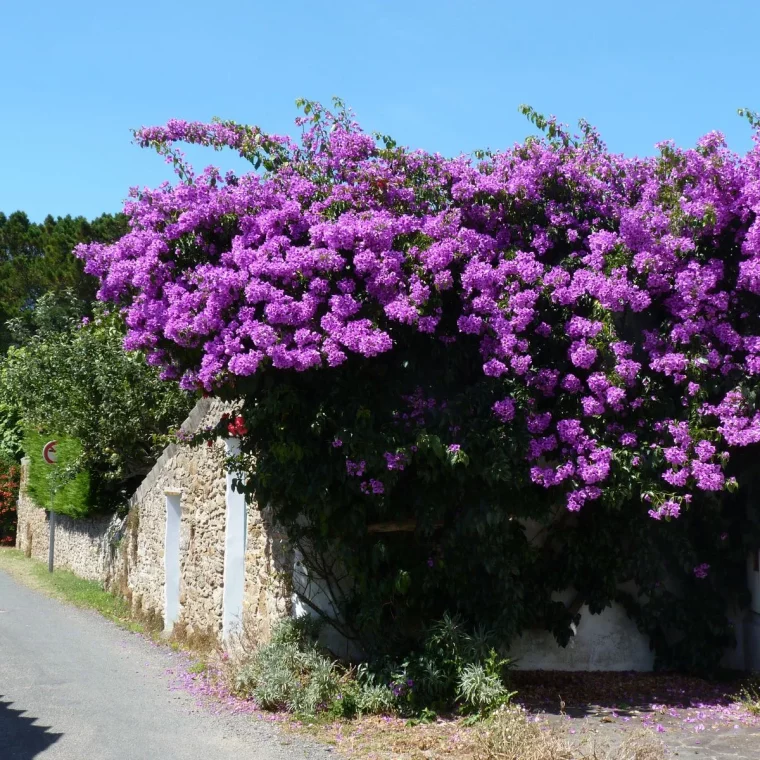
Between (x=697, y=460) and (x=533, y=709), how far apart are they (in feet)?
8.93

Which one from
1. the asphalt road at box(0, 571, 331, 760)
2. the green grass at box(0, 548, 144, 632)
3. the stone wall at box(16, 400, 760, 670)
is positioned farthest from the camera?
the green grass at box(0, 548, 144, 632)

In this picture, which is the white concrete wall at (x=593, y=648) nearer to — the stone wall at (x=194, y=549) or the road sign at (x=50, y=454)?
the stone wall at (x=194, y=549)

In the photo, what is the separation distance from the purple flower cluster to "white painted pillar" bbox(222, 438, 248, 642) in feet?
7.42

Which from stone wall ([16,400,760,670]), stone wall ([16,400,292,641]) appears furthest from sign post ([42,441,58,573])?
stone wall ([16,400,760,670])

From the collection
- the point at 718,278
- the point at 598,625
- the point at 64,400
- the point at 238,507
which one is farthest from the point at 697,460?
the point at 64,400

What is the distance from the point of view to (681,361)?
8.46m

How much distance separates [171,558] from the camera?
1298cm

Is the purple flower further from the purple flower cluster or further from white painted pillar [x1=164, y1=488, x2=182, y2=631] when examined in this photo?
white painted pillar [x1=164, y1=488, x2=182, y2=631]

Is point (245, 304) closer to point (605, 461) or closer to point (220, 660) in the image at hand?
point (605, 461)

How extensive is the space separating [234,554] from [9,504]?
66.2ft

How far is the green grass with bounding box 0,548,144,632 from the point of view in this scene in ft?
47.9

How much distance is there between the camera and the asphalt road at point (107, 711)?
7238 mm

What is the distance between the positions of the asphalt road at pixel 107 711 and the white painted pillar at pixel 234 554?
3.28ft

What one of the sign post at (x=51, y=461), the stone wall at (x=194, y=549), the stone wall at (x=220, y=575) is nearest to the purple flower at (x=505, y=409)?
the stone wall at (x=220, y=575)
